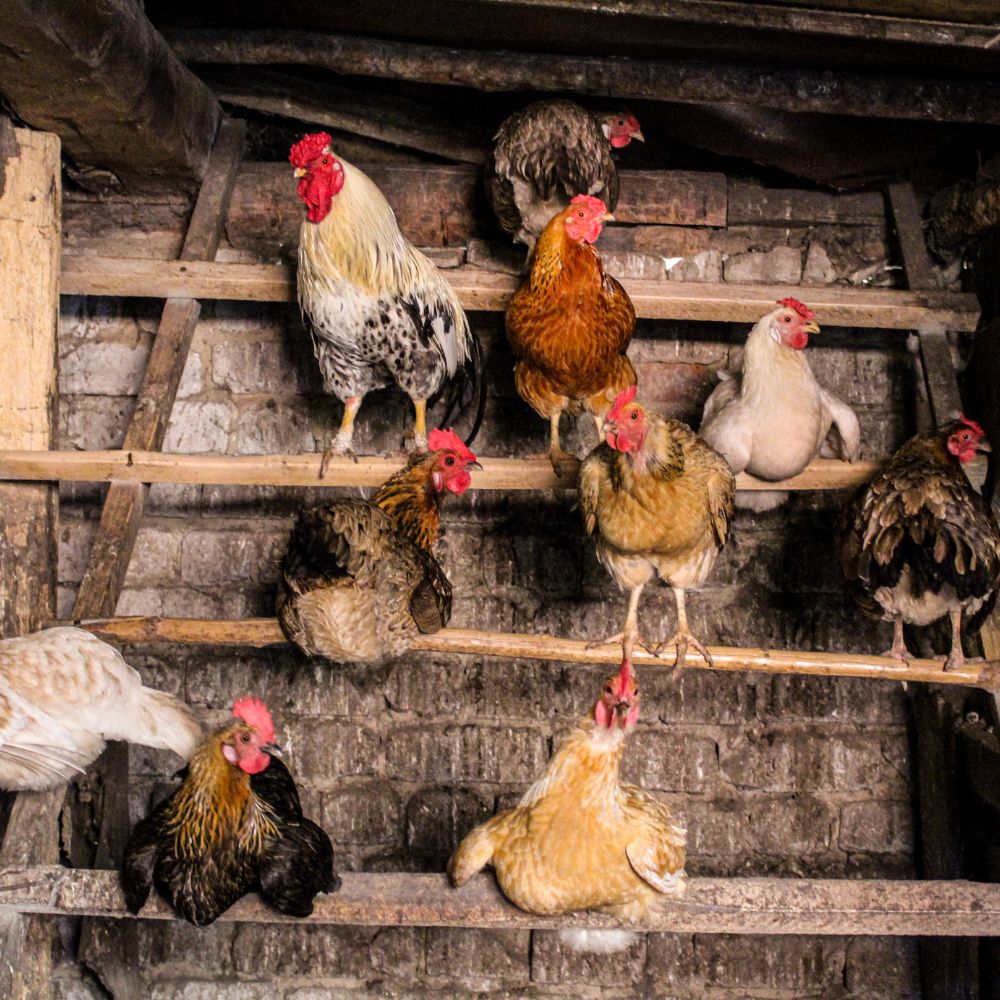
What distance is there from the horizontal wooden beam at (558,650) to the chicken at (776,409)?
40cm

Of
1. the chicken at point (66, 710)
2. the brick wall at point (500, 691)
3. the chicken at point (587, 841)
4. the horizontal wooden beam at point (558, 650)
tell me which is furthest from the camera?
the brick wall at point (500, 691)

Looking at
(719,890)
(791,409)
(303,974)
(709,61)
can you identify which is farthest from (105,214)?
(719,890)

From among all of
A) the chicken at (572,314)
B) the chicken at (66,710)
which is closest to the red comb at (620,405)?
the chicken at (572,314)

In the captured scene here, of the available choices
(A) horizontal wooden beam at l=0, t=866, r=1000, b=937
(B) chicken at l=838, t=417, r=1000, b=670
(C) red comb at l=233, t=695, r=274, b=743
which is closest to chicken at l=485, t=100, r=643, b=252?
(B) chicken at l=838, t=417, r=1000, b=670

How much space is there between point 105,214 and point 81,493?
69 cm

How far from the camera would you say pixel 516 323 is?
2166 mm

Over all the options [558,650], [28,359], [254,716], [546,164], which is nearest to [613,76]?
[546,164]

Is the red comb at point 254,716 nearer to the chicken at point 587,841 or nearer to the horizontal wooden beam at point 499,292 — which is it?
the chicken at point 587,841

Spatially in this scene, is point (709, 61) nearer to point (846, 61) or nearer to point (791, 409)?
point (846, 61)

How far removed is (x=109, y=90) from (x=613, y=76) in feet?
3.34

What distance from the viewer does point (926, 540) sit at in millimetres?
1890

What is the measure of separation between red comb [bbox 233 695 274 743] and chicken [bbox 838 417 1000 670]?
112 cm

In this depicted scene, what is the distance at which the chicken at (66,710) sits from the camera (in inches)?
72.1

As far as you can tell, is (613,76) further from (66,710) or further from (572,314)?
(66,710)
